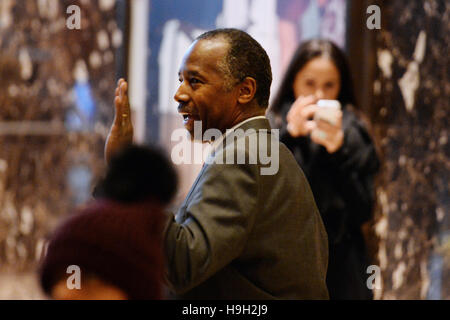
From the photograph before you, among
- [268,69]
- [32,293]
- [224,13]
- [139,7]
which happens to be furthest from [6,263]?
[268,69]

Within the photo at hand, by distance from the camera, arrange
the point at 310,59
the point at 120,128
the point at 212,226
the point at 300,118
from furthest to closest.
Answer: the point at 310,59, the point at 300,118, the point at 120,128, the point at 212,226

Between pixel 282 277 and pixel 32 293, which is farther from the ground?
pixel 282 277

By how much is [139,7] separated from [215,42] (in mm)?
2045

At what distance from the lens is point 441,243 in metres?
3.40

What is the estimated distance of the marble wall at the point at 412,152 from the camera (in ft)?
11.2

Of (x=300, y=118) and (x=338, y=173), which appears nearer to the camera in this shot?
(x=300, y=118)

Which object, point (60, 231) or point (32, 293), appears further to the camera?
point (32, 293)

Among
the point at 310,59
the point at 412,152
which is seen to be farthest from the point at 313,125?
the point at 412,152

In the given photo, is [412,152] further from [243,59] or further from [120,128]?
[120,128]

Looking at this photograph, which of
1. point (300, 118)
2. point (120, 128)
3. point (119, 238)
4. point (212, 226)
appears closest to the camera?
point (119, 238)

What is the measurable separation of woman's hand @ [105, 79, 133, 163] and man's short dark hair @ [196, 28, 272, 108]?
8.3 inches

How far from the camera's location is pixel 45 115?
136 inches

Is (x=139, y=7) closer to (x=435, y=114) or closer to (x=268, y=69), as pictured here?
(x=435, y=114)

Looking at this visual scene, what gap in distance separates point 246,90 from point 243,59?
68 millimetres
